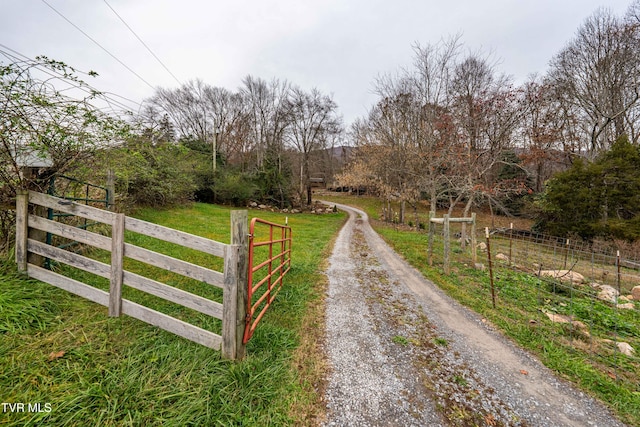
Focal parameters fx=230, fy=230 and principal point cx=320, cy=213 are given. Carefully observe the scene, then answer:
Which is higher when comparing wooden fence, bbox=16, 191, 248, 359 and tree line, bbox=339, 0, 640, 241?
tree line, bbox=339, 0, 640, 241

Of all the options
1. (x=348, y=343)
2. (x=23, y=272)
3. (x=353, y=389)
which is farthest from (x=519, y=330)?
(x=23, y=272)

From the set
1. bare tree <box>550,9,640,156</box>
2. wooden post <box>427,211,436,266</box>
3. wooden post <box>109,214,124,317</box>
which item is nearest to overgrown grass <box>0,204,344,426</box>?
wooden post <box>109,214,124,317</box>

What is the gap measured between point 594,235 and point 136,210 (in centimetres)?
2342

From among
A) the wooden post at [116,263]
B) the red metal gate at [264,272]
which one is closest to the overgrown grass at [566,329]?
the red metal gate at [264,272]

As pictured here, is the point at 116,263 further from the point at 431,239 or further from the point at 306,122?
the point at 306,122

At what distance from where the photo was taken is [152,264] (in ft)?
7.93

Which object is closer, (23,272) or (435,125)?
(23,272)

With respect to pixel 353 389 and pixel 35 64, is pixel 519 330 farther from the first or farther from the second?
pixel 35 64

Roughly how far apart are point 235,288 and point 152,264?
37.8 inches

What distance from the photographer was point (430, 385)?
248 centimetres

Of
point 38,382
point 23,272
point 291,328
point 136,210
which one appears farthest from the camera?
point 136,210

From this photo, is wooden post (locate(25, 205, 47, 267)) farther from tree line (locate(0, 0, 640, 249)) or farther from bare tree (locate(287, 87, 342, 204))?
bare tree (locate(287, 87, 342, 204))

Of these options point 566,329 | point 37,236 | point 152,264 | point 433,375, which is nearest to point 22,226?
point 37,236

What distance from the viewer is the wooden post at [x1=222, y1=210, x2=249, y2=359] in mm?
2250
